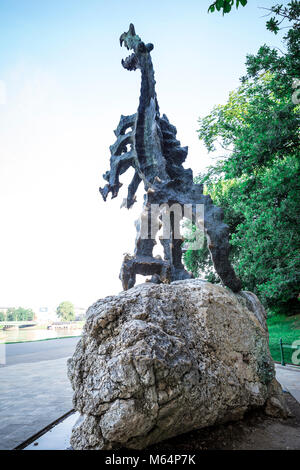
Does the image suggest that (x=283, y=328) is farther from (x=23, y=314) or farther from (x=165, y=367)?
(x=23, y=314)

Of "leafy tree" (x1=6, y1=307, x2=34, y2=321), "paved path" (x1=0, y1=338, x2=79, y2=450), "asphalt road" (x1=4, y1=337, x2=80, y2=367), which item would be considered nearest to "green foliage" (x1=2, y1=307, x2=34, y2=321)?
"leafy tree" (x1=6, y1=307, x2=34, y2=321)

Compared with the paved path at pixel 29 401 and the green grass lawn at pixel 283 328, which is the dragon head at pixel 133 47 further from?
the green grass lawn at pixel 283 328

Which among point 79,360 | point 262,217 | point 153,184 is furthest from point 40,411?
point 262,217

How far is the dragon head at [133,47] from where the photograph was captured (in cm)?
637

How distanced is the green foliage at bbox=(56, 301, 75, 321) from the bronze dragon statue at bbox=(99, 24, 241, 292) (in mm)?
58314

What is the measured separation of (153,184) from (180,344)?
10.9 feet

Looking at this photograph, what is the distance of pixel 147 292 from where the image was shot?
10.2ft

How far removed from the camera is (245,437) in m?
2.72

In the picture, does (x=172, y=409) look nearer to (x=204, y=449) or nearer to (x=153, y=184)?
(x=204, y=449)

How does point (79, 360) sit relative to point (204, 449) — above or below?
above

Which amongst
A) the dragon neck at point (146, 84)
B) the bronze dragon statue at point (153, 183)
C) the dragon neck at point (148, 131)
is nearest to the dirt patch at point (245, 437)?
the bronze dragon statue at point (153, 183)

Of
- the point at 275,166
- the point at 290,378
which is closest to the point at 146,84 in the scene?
the point at 275,166

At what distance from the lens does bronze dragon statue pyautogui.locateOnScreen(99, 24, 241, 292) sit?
4.87 meters

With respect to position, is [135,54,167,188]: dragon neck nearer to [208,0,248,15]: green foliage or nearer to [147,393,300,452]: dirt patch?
[208,0,248,15]: green foliage
